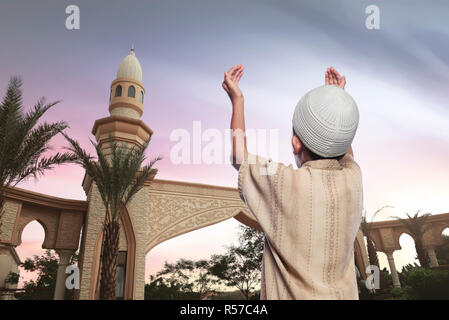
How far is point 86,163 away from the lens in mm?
6609

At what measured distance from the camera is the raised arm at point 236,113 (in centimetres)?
74

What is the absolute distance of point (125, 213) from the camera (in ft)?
27.5

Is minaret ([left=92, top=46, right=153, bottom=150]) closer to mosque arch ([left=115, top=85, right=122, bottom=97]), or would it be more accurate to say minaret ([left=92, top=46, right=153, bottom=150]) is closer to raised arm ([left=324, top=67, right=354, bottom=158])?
mosque arch ([left=115, top=85, right=122, bottom=97])

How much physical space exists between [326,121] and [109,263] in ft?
21.8

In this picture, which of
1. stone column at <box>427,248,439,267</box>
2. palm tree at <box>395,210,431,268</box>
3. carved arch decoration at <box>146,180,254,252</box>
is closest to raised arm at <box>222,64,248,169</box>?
carved arch decoration at <box>146,180,254,252</box>

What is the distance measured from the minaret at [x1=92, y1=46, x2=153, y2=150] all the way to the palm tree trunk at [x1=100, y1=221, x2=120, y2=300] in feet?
9.43

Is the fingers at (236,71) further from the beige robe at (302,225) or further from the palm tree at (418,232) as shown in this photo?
the palm tree at (418,232)

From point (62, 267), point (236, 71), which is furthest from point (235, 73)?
point (62, 267)

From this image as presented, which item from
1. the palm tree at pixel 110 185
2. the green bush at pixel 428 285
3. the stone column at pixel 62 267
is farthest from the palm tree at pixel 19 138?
the green bush at pixel 428 285

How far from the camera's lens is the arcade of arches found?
7742mm

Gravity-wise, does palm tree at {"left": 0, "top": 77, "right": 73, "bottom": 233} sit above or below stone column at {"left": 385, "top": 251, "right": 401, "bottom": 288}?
above

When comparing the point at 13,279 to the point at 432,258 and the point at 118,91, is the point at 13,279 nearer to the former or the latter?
the point at 118,91

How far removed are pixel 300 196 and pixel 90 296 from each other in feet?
26.1

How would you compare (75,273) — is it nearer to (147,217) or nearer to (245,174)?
(147,217)
